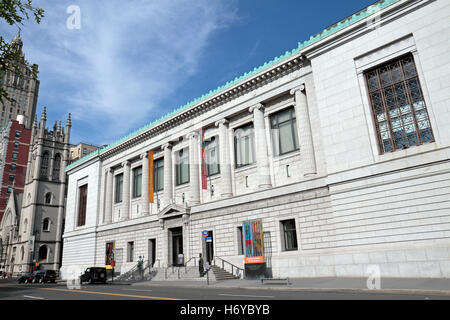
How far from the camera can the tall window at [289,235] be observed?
25086 millimetres

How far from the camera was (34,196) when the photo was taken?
69.9 metres

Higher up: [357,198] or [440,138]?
[440,138]

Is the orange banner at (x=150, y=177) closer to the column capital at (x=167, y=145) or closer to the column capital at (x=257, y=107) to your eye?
the column capital at (x=167, y=145)

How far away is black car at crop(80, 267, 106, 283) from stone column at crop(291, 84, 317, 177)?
21019 mm

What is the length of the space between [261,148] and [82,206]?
32.9m

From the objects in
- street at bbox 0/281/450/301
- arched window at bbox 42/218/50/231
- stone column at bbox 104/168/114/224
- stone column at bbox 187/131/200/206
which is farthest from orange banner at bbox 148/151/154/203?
arched window at bbox 42/218/50/231

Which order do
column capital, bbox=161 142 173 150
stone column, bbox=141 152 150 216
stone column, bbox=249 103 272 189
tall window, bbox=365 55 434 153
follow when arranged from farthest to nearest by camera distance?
1. stone column, bbox=141 152 150 216
2. column capital, bbox=161 142 173 150
3. stone column, bbox=249 103 272 189
4. tall window, bbox=365 55 434 153

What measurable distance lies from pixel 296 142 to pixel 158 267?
62.7 feet

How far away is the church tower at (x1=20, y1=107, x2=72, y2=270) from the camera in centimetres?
6881

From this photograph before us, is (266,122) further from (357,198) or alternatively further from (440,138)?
(440,138)

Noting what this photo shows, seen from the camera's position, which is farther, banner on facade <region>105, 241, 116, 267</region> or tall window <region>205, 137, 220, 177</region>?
banner on facade <region>105, 241, 116, 267</region>

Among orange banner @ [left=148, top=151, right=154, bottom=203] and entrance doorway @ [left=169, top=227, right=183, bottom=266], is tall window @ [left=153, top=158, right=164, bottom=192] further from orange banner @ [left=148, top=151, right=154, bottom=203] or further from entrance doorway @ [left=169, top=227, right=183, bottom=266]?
entrance doorway @ [left=169, top=227, right=183, bottom=266]
